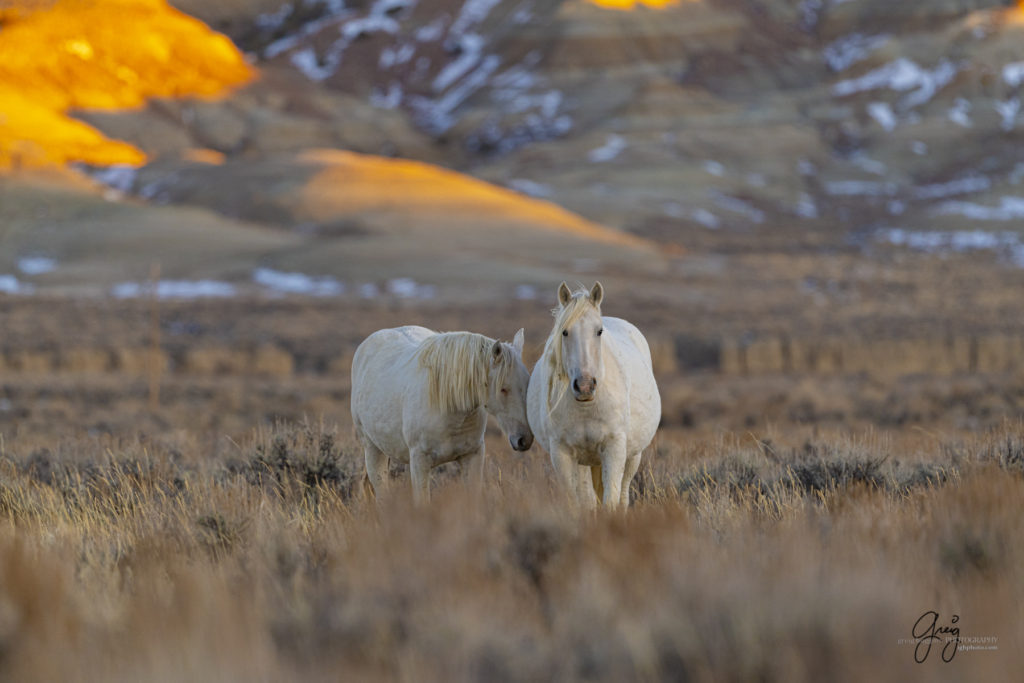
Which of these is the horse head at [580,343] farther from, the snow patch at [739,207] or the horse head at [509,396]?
the snow patch at [739,207]

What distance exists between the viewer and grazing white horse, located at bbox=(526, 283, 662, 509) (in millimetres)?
6297

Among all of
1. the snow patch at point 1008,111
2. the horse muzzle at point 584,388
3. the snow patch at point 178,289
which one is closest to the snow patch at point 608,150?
the snow patch at point 1008,111

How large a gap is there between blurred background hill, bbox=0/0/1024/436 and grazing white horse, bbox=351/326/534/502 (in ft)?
4.01

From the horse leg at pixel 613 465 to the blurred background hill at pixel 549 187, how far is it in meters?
1.76

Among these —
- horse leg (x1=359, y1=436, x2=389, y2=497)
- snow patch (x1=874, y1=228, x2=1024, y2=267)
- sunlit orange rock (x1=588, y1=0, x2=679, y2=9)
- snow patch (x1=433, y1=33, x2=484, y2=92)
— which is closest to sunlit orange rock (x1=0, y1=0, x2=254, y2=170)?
snow patch (x1=433, y1=33, x2=484, y2=92)

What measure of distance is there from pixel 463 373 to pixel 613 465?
3.99 ft

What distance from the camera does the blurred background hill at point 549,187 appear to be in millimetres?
45156

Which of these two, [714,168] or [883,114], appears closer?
[714,168]

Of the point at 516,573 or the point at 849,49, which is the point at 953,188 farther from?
the point at 516,573

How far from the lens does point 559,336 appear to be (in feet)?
21.3

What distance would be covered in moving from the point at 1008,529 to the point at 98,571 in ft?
13.6

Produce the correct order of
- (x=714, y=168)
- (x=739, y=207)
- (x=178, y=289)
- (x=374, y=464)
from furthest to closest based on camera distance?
1. (x=714, y=168)
2. (x=739, y=207)
3. (x=178, y=289)
4. (x=374, y=464)

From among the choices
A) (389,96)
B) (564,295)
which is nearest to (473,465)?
(564,295)

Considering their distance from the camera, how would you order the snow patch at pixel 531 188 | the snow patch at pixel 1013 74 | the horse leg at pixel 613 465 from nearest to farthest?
the horse leg at pixel 613 465, the snow patch at pixel 531 188, the snow patch at pixel 1013 74
